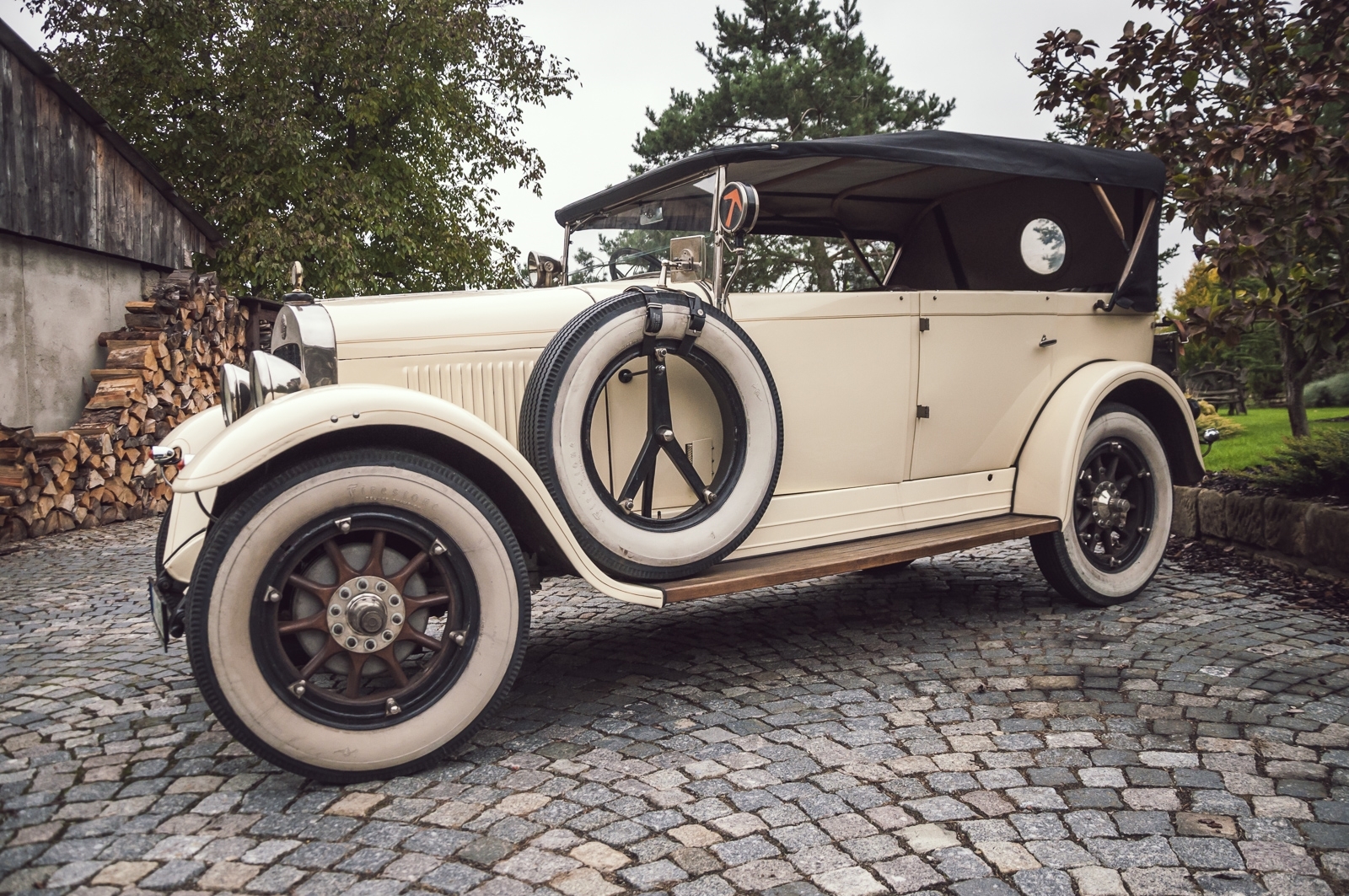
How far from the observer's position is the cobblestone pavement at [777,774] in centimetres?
226

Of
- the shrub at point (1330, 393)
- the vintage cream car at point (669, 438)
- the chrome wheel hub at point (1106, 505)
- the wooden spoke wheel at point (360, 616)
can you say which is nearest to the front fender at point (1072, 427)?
the vintage cream car at point (669, 438)

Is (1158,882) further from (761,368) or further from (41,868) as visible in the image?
(41,868)

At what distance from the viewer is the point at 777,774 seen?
275cm

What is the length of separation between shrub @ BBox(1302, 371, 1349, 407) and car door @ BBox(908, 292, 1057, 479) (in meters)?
15.1

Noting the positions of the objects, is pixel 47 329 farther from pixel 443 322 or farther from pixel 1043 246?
pixel 1043 246

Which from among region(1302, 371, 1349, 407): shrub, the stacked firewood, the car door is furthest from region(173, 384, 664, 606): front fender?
region(1302, 371, 1349, 407): shrub

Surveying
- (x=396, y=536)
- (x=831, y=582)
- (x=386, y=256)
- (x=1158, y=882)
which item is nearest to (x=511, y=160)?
(x=386, y=256)

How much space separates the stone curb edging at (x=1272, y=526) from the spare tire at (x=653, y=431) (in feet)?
10.8

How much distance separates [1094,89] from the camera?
7.20m

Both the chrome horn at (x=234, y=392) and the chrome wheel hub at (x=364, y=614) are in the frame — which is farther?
the chrome horn at (x=234, y=392)

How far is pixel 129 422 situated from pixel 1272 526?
894 cm

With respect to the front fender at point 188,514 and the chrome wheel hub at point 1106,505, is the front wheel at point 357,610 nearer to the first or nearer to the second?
the front fender at point 188,514

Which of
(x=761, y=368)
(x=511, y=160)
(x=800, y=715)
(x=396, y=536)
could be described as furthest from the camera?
(x=511, y=160)

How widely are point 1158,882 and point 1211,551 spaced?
13.9ft
